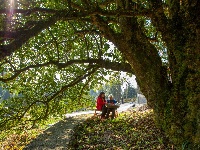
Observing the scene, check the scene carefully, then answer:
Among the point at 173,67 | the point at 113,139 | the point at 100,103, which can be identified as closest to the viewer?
the point at 173,67

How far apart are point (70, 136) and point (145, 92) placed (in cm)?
642

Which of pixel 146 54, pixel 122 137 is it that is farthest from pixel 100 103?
pixel 146 54

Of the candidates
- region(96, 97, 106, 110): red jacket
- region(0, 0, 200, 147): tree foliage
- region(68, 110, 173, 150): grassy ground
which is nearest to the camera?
region(0, 0, 200, 147): tree foliage

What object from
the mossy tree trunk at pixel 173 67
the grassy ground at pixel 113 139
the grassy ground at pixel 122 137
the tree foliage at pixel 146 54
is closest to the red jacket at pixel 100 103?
the grassy ground at pixel 122 137

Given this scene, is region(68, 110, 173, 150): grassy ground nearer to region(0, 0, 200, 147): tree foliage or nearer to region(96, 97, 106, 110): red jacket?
region(96, 97, 106, 110): red jacket

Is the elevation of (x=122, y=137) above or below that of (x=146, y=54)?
below

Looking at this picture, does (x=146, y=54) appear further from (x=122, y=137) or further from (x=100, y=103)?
(x=100, y=103)

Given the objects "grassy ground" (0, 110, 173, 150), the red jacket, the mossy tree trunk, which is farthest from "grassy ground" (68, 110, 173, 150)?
the mossy tree trunk

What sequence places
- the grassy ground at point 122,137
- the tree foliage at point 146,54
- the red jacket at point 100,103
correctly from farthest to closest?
the red jacket at point 100,103 → the grassy ground at point 122,137 → the tree foliage at point 146,54

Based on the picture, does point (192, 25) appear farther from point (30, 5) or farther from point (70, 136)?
point (70, 136)

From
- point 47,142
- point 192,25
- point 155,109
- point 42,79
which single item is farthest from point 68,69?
A: point 192,25

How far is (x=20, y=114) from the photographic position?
A: 8.23m

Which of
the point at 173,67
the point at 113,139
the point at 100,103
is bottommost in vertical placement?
the point at 113,139

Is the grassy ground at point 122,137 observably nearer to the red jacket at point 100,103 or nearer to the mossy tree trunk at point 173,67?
the red jacket at point 100,103
